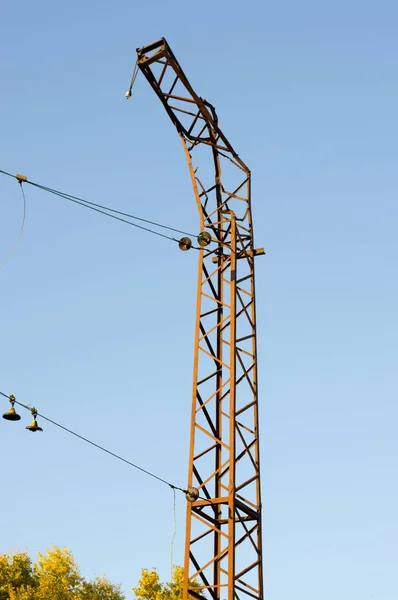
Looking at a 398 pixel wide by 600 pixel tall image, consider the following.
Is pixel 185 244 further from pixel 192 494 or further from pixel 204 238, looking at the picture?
pixel 192 494

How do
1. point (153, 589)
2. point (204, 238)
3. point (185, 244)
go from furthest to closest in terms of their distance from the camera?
point (153, 589)
point (204, 238)
point (185, 244)

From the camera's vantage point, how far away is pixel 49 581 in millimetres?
37781

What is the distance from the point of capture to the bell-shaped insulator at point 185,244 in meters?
14.9

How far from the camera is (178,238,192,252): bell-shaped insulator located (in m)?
14.9

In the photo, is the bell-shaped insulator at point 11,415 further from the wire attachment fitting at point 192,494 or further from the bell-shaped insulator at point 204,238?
the bell-shaped insulator at point 204,238

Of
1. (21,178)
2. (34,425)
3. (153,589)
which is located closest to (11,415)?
(34,425)

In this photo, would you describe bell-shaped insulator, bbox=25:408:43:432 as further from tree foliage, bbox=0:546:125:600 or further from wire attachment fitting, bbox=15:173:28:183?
tree foliage, bbox=0:546:125:600

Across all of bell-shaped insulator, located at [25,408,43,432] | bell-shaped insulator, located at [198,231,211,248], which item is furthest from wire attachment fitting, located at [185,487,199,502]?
bell-shaped insulator, located at [198,231,211,248]

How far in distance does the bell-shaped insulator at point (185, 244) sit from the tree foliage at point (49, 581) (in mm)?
27282

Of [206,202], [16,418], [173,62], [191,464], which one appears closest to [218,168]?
→ [206,202]

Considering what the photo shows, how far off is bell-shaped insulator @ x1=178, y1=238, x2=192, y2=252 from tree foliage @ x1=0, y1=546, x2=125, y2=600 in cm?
2728

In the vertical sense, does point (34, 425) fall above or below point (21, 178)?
below

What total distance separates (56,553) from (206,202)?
2801cm

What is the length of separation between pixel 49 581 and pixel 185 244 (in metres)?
27.9
